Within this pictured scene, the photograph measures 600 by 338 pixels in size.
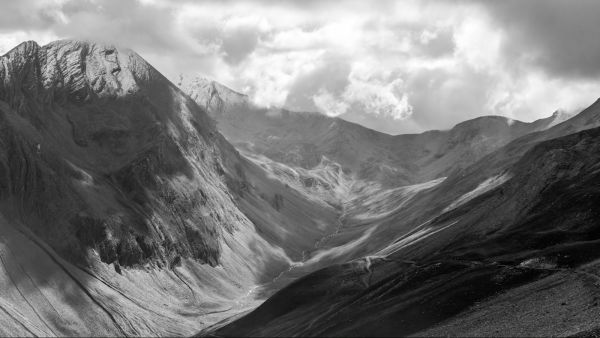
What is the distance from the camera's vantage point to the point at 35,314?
15288 centimetres

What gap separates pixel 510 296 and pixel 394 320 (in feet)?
70.5

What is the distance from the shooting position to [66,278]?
171875 millimetres

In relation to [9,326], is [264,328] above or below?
below

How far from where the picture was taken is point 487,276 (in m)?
115

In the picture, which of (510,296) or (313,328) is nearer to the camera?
(510,296)

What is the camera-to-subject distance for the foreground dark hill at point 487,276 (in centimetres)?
9106

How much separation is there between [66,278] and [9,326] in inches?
1334

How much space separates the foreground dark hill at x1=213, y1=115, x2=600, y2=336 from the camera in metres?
91.1

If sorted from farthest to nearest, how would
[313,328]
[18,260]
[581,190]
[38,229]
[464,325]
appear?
[38,229] → [18,260] → [581,190] → [313,328] → [464,325]

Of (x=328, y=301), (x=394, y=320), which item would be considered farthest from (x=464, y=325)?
(x=328, y=301)

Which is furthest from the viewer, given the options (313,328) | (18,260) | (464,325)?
(18,260)

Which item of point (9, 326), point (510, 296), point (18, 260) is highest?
point (18, 260)

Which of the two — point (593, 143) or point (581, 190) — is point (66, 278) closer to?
point (581, 190)

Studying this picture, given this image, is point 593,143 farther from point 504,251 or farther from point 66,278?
point 66,278
